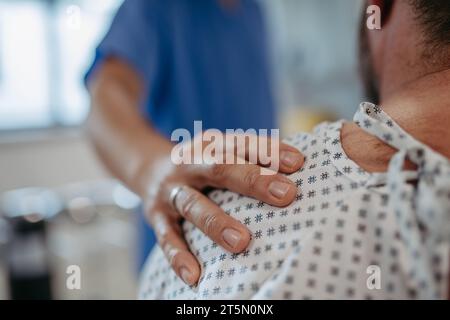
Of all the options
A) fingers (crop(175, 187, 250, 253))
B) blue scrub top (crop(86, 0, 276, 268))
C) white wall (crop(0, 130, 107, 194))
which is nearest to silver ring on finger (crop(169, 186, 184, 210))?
fingers (crop(175, 187, 250, 253))

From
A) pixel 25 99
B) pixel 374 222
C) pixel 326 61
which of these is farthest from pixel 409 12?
pixel 25 99

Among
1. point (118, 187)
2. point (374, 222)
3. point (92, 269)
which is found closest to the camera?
point (374, 222)

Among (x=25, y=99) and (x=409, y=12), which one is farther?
(x=25, y=99)

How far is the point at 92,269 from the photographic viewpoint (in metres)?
2.72

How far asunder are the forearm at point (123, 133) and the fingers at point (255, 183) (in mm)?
238

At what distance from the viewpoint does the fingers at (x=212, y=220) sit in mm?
481

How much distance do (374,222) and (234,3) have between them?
1.12 meters

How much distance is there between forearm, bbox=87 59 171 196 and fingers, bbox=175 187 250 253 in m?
0.19

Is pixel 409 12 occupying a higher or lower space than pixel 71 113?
higher

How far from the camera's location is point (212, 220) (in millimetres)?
521

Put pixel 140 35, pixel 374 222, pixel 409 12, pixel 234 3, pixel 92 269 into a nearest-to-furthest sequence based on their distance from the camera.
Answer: pixel 374 222 < pixel 409 12 < pixel 140 35 < pixel 234 3 < pixel 92 269

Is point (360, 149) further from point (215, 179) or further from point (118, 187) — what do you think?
point (118, 187)

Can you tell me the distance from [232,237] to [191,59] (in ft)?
2.90

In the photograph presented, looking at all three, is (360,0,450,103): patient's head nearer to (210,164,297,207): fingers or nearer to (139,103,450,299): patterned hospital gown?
(139,103,450,299): patterned hospital gown
